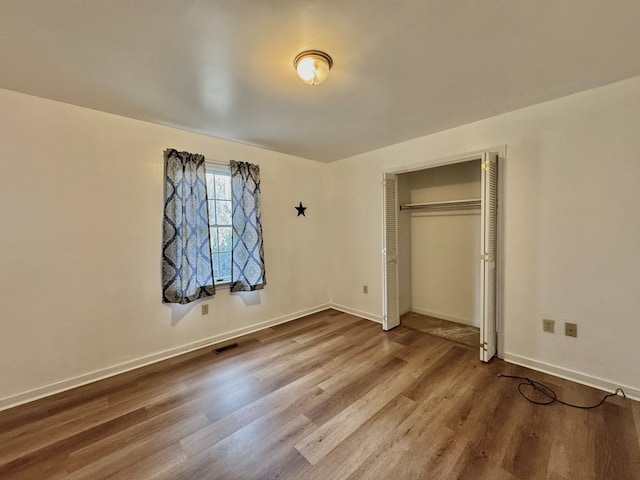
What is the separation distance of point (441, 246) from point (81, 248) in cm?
417

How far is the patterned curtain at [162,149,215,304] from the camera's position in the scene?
2760 millimetres

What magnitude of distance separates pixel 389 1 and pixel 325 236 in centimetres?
333

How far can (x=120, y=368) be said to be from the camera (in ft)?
8.39

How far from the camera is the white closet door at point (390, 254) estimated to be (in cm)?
344

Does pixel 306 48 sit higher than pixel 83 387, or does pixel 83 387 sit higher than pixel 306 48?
pixel 306 48

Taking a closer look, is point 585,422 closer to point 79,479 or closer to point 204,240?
point 79,479

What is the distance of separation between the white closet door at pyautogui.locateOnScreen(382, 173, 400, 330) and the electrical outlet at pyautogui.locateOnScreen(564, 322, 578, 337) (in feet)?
5.57

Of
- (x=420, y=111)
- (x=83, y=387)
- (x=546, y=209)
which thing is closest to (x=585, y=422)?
(x=546, y=209)

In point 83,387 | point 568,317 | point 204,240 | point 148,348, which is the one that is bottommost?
point 83,387

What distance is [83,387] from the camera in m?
2.34

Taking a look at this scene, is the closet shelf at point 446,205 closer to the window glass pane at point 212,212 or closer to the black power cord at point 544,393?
the black power cord at point 544,393

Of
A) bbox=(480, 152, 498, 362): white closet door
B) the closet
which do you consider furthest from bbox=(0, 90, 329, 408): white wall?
bbox=(480, 152, 498, 362): white closet door

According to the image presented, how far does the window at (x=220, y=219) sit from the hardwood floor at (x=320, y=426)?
1092 millimetres

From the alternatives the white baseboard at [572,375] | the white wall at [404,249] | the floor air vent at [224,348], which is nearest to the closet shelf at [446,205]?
the white wall at [404,249]
